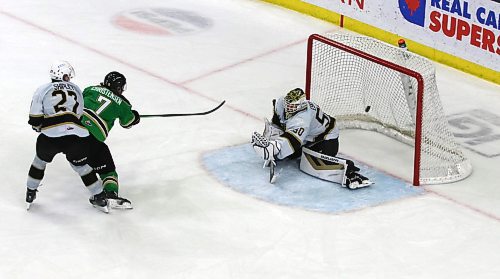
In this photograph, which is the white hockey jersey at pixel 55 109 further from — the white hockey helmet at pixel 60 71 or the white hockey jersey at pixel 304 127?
the white hockey jersey at pixel 304 127

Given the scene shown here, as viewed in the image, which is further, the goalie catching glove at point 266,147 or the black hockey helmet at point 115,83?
the goalie catching glove at point 266,147

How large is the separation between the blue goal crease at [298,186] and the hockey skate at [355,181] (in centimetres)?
3

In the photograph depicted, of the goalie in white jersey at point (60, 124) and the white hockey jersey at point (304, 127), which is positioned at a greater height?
the goalie in white jersey at point (60, 124)

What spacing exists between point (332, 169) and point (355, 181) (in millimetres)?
157

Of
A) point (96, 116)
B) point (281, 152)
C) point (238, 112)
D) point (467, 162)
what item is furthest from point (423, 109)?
point (96, 116)

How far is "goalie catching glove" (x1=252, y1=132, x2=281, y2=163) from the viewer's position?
24.1 feet

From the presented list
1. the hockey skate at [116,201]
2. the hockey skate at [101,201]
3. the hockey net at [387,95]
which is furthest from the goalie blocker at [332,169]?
the hockey skate at [101,201]

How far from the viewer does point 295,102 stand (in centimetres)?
734

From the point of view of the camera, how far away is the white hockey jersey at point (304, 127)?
289 inches

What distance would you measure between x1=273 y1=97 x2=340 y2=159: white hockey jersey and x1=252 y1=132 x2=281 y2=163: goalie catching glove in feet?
0.10

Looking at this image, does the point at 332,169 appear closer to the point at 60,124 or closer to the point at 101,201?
the point at 101,201

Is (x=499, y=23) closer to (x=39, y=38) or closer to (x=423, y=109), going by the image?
(x=423, y=109)

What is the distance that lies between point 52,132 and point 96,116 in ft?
1.02

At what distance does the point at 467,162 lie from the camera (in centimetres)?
771
